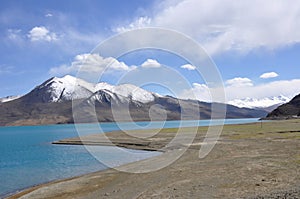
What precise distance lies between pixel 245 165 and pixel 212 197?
12.1 m

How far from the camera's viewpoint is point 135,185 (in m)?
26.6

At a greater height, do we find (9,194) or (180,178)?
(180,178)

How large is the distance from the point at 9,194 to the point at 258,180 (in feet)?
72.3

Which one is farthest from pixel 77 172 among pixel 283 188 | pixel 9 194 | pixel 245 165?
pixel 283 188

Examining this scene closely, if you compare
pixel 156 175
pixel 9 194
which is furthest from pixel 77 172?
pixel 156 175

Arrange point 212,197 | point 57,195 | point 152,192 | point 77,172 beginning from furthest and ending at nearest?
1. point 77,172
2. point 57,195
3. point 152,192
4. point 212,197

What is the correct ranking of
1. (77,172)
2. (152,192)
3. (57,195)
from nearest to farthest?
1. (152,192)
2. (57,195)
3. (77,172)

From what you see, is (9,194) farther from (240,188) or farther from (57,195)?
(240,188)

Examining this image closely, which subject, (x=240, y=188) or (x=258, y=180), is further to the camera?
(x=258, y=180)

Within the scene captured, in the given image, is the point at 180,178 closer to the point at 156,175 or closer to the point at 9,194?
the point at 156,175

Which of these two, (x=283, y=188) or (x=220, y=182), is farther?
(x=220, y=182)

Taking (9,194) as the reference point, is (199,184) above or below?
above

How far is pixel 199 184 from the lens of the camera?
77.5 feet

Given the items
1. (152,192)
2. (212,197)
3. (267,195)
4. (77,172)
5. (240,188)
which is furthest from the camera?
(77,172)
